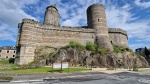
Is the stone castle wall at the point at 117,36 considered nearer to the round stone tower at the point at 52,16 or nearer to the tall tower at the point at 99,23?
the tall tower at the point at 99,23

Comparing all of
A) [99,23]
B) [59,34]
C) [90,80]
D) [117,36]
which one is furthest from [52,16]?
[90,80]

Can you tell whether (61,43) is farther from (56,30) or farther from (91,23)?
(91,23)

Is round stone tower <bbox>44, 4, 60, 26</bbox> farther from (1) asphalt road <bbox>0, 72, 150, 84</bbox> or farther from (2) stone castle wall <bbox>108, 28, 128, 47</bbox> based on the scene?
(1) asphalt road <bbox>0, 72, 150, 84</bbox>

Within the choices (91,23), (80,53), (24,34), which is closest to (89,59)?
(80,53)

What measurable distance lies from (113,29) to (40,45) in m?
27.6

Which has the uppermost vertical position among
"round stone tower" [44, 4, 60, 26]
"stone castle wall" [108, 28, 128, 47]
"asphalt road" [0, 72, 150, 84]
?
"round stone tower" [44, 4, 60, 26]

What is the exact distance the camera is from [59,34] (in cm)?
4075

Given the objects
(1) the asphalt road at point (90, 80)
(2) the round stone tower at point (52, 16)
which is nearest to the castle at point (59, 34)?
(2) the round stone tower at point (52, 16)

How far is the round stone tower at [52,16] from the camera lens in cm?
4941

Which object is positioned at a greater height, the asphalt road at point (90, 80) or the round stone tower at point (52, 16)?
the round stone tower at point (52, 16)

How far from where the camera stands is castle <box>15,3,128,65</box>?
114ft

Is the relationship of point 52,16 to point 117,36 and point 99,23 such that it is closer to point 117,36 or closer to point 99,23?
point 99,23

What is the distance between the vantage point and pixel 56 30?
4094 centimetres

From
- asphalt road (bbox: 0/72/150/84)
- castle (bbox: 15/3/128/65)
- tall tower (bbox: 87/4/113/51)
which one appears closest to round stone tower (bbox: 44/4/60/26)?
castle (bbox: 15/3/128/65)
